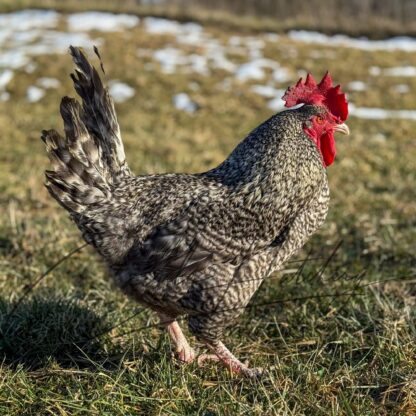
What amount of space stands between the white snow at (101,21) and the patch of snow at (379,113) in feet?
36.3

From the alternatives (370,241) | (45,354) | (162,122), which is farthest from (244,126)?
(45,354)

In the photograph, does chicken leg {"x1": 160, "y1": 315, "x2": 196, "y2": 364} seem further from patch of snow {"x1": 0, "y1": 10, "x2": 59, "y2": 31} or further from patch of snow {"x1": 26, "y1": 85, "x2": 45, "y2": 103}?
patch of snow {"x1": 0, "y1": 10, "x2": 59, "y2": 31}

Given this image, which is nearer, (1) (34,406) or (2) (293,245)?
(1) (34,406)

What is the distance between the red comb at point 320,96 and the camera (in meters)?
3.71

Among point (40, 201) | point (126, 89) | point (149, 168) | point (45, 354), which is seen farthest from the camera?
point (126, 89)

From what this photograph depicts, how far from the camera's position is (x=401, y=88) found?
16.4 meters

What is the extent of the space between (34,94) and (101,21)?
9361 mm

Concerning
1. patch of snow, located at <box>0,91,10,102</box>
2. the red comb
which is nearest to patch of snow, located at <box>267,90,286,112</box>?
patch of snow, located at <box>0,91,10,102</box>

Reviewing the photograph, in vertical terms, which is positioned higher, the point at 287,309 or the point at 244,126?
the point at 287,309

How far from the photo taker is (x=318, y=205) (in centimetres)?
347

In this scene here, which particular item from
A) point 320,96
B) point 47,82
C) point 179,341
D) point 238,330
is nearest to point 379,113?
point 47,82

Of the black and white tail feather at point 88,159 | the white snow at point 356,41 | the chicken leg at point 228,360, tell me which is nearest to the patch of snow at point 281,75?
the white snow at point 356,41

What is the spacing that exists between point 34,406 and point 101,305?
1.26 meters

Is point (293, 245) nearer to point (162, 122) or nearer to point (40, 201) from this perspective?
point (40, 201)
